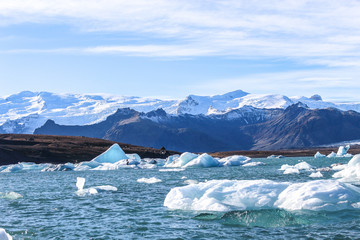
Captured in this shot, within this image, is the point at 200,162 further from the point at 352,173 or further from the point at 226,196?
the point at 226,196

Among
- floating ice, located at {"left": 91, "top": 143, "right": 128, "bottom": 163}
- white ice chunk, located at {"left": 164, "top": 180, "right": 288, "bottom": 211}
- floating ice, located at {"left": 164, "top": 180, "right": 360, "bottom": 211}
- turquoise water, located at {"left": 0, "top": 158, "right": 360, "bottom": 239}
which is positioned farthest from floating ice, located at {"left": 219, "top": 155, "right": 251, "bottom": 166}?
floating ice, located at {"left": 164, "top": 180, "right": 360, "bottom": 211}

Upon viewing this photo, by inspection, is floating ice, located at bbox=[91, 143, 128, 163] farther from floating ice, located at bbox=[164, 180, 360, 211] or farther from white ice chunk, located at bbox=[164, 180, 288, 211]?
floating ice, located at bbox=[164, 180, 360, 211]

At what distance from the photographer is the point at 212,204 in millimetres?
22922

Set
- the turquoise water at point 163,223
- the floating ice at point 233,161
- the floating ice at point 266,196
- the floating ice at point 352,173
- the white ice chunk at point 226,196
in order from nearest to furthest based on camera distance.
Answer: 1. the turquoise water at point 163,223
2. the floating ice at point 266,196
3. the white ice chunk at point 226,196
4. the floating ice at point 352,173
5. the floating ice at point 233,161

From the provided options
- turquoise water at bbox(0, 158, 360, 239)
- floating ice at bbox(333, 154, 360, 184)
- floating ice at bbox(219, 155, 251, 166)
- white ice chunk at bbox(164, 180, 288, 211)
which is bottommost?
floating ice at bbox(219, 155, 251, 166)

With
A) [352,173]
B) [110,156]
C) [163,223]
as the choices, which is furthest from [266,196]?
[110,156]

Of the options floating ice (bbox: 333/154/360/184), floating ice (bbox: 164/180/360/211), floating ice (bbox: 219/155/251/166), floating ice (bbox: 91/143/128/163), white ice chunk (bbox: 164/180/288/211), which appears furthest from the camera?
floating ice (bbox: 219/155/251/166)

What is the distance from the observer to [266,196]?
2259cm

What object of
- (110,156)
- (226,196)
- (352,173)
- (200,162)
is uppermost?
(226,196)

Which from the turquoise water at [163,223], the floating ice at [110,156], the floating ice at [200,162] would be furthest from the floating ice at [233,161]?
the turquoise water at [163,223]

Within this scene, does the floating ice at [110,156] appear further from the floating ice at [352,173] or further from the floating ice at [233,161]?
the floating ice at [352,173]

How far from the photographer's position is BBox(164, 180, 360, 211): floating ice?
21.5 metres

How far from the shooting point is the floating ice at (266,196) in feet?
70.5

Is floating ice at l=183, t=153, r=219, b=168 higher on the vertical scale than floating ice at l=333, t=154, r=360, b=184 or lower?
lower
